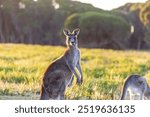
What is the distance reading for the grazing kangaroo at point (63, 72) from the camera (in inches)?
247

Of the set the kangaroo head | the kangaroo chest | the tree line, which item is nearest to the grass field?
the tree line

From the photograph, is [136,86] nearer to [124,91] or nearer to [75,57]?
[124,91]

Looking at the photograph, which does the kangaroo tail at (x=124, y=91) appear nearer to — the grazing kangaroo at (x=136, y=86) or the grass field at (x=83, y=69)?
the grazing kangaroo at (x=136, y=86)

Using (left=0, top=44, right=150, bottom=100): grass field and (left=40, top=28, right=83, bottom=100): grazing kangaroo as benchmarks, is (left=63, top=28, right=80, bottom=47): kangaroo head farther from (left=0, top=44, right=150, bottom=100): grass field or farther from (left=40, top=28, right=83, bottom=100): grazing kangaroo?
(left=0, top=44, right=150, bottom=100): grass field

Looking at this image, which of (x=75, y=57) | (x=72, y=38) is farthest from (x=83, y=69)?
(x=72, y=38)

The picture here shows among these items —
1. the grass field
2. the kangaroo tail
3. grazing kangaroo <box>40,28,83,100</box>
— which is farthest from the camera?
the grass field

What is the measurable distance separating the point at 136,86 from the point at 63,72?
0.67 m

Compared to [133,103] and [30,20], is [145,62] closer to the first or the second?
[133,103]

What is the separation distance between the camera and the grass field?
21.6ft

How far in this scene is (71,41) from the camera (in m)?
6.33

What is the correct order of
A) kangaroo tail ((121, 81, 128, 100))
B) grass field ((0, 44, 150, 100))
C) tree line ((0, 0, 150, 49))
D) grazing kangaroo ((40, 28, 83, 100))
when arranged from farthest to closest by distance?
tree line ((0, 0, 150, 49)) < grass field ((0, 44, 150, 100)) < kangaroo tail ((121, 81, 128, 100)) < grazing kangaroo ((40, 28, 83, 100))

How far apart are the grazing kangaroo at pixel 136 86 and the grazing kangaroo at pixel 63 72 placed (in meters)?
0.41

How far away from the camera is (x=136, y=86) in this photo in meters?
6.47

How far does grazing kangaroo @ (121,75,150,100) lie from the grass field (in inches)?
6.2
